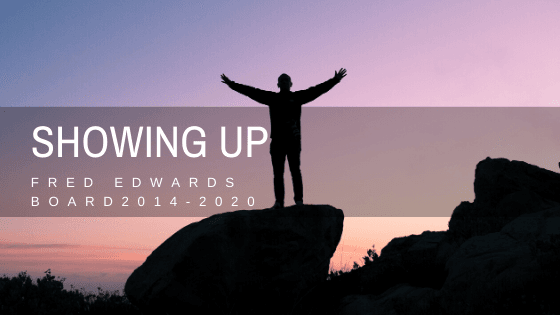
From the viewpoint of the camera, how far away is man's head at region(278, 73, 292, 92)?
1091cm

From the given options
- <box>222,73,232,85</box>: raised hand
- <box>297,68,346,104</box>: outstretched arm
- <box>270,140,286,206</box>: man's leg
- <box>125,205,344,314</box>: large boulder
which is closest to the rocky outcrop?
<box>125,205,344,314</box>: large boulder

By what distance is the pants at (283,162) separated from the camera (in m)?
10.5

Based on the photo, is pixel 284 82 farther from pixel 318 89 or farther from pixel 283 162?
pixel 283 162

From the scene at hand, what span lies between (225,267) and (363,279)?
3.16 m

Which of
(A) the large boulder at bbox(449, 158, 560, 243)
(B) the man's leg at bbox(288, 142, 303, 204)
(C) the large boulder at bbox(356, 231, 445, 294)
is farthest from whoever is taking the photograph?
(A) the large boulder at bbox(449, 158, 560, 243)

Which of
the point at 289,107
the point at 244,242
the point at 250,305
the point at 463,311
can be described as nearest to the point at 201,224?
the point at 244,242

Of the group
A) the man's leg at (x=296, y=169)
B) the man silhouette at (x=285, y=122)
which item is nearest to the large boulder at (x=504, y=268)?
the man's leg at (x=296, y=169)

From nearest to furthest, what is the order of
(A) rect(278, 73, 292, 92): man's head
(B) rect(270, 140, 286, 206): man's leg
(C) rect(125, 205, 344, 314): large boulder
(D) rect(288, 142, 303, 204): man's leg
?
(C) rect(125, 205, 344, 314): large boulder < (D) rect(288, 142, 303, 204): man's leg < (B) rect(270, 140, 286, 206): man's leg < (A) rect(278, 73, 292, 92): man's head

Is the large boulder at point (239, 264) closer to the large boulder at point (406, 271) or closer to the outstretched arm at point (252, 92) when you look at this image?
the large boulder at point (406, 271)

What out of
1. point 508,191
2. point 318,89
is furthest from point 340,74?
point 508,191

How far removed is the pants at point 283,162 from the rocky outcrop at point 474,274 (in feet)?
8.44

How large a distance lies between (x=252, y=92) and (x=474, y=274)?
6.50 meters

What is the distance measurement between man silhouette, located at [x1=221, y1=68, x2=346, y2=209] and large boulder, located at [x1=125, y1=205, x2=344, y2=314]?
81cm

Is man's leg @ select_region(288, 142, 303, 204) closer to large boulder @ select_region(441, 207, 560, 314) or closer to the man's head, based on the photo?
the man's head
